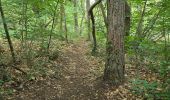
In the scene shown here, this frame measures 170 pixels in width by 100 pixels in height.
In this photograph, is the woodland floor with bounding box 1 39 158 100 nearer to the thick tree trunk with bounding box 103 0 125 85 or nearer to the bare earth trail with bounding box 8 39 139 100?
the bare earth trail with bounding box 8 39 139 100

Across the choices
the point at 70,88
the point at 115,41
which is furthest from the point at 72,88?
the point at 115,41

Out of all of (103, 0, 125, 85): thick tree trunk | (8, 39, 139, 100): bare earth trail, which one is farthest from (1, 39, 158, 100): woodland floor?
(103, 0, 125, 85): thick tree trunk

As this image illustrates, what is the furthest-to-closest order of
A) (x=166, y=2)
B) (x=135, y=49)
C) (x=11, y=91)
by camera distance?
(x=135, y=49)
(x=166, y=2)
(x=11, y=91)

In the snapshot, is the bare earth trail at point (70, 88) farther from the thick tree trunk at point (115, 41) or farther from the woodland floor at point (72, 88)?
the thick tree trunk at point (115, 41)

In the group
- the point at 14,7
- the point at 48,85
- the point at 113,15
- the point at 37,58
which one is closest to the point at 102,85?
the point at 48,85

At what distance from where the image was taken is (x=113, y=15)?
21.3 ft

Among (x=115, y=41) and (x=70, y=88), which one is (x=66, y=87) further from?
(x=115, y=41)

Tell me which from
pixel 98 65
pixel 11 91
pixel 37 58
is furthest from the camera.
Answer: pixel 98 65

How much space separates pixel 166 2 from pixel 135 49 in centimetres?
196

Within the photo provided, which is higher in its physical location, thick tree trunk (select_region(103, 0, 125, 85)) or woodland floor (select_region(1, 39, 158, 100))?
thick tree trunk (select_region(103, 0, 125, 85))

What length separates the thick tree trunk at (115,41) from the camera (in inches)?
255

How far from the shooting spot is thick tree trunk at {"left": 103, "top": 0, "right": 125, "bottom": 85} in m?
6.48

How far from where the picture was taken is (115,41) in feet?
21.3

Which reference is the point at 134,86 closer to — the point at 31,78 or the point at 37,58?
the point at 31,78
